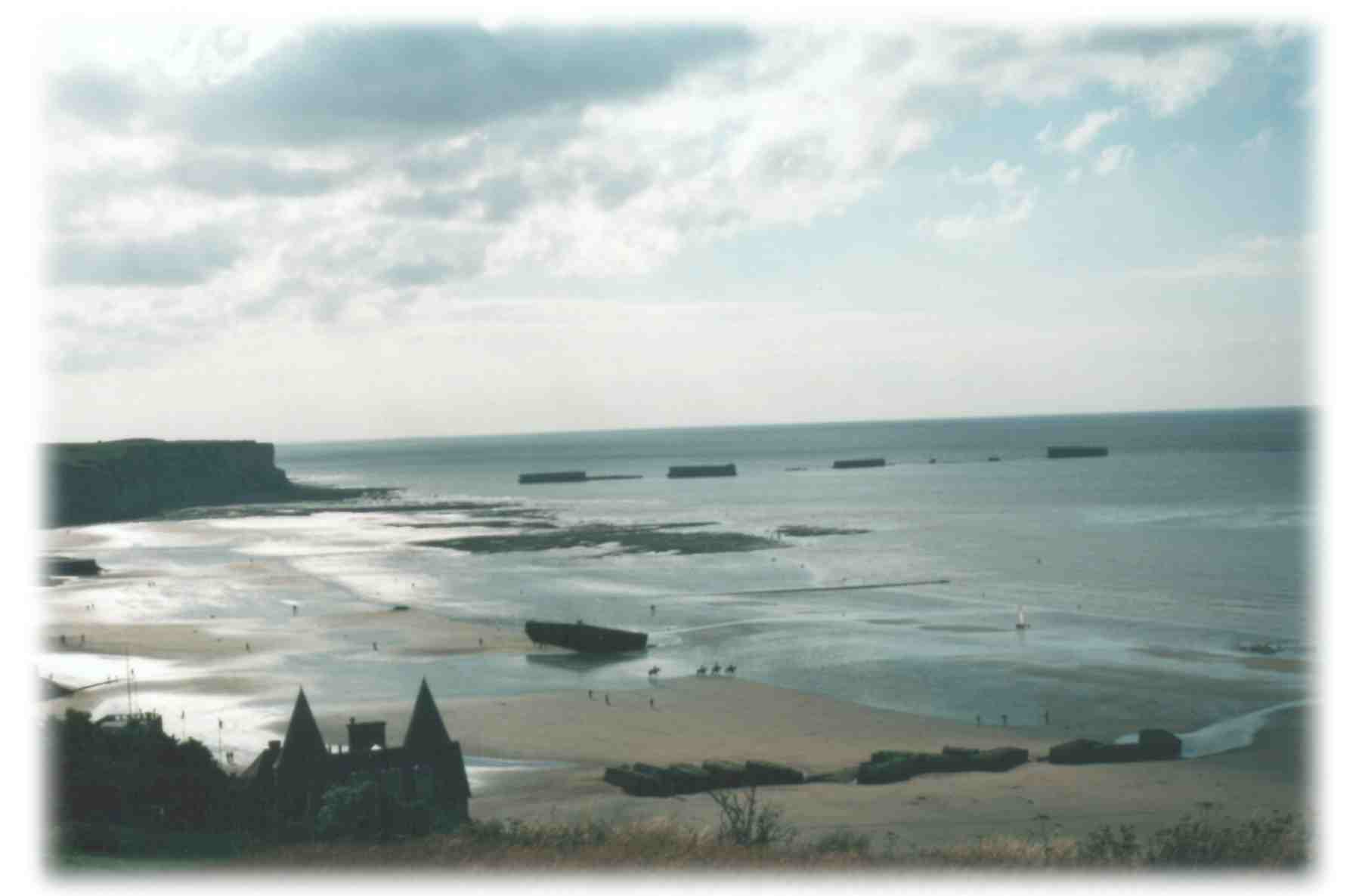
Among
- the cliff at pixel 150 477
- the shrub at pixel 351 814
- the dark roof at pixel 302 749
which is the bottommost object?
the shrub at pixel 351 814

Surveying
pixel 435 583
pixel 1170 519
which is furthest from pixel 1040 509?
pixel 435 583

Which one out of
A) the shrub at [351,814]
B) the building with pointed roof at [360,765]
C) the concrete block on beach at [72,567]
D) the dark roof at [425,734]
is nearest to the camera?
the shrub at [351,814]

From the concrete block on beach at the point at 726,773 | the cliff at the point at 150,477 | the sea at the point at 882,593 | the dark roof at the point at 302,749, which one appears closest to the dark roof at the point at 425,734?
the dark roof at the point at 302,749

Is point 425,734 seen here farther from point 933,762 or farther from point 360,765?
point 933,762

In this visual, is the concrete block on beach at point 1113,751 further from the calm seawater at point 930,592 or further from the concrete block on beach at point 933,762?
the calm seawater at point 930,592

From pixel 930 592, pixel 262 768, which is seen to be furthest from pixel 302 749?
pixel 930 592

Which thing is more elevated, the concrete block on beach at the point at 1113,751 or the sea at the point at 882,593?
the sea at the point at 882,593

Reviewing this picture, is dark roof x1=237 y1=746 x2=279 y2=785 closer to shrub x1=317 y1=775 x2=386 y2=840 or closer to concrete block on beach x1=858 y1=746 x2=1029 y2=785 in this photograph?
shrub x1=317 y1=775 x2=386 y2=840

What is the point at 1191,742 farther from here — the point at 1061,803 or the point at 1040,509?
the point at 1040,509
